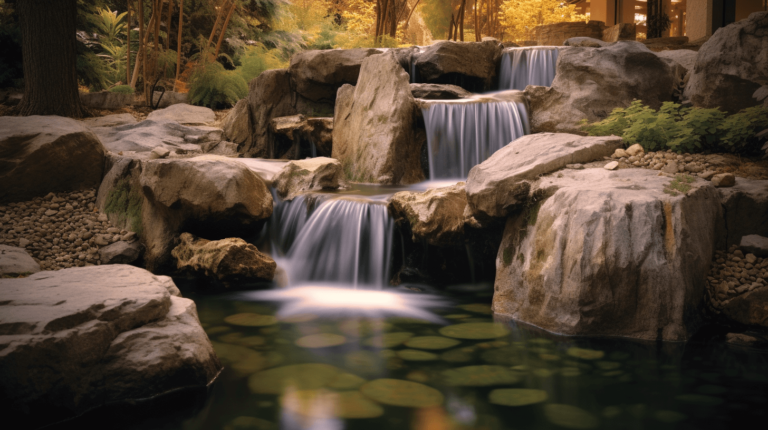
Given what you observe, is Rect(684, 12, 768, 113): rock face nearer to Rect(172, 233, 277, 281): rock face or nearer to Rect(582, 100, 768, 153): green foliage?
Rect(582, 100, 768, 153): green foliage

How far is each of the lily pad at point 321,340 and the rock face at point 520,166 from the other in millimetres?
1754

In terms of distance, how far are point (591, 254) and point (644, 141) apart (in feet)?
7.78

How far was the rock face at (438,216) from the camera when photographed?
5406 millimetres

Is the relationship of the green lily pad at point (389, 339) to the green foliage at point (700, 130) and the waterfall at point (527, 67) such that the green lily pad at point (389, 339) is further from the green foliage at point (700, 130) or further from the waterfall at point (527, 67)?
the waterfall at point (527, 67)

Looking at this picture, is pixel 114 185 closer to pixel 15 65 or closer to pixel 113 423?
pixel 113 423

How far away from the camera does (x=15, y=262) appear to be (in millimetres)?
5137

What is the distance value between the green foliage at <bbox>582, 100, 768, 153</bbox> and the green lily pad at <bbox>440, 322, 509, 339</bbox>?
2.79 metres

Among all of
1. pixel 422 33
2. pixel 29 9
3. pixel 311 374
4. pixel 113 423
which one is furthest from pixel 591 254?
pixel 422 33

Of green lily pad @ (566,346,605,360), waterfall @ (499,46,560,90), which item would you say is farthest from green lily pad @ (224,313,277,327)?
waterfall @ (499,46,560,90)

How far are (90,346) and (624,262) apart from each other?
3546 millimetres

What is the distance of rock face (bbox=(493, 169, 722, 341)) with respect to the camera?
394cm

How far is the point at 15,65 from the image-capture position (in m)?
12.3

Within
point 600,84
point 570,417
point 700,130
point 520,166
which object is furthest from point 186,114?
point 570,417

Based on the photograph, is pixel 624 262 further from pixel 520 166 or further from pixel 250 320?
pixel 250 320
